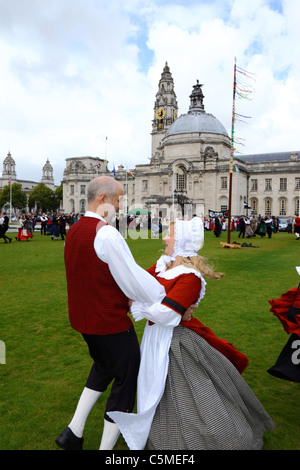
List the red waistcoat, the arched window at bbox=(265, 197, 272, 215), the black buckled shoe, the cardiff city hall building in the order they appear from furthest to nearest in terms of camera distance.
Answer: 1. the arched window at bbox=(265, 197, 272, 215)
2. the cardiff city hall building
3. the black buckled shoe
4. the red waistcoat

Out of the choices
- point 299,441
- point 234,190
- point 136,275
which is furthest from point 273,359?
point 234,190

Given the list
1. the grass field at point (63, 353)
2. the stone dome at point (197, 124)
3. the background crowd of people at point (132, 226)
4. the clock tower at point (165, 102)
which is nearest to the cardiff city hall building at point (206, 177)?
the stone dome at point (197, 124)

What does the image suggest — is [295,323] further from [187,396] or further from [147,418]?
[147,418]

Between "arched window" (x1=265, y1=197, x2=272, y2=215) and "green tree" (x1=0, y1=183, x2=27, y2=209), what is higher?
"green tree" (x1=0, y1=183, x2=27, y2=209)

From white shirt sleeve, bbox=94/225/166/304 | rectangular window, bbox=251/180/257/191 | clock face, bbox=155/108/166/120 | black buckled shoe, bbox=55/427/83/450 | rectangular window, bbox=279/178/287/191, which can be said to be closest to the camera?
white shirt sleeve, bbox=94/225/166/304

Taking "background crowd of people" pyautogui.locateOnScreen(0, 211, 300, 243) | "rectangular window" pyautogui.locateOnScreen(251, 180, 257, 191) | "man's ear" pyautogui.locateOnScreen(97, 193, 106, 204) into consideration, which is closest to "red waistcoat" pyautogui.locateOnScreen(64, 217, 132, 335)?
"man's ear" pyautogui.locateOnScreen(97, 193, 106, 204)

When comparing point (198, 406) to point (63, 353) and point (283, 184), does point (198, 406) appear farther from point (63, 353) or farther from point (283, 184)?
point (283, 184)

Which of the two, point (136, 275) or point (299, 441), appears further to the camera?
point (299, 441)

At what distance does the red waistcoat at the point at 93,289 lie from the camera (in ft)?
8.14

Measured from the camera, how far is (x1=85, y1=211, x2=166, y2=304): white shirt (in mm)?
2371

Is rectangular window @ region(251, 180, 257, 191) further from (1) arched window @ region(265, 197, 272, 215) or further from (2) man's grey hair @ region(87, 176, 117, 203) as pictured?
(2) man's grey hair @ region(87, 176, 117, 203)

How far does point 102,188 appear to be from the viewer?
8.60 feet

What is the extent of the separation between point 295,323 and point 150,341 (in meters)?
1.41

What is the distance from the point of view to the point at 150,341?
2736mm
